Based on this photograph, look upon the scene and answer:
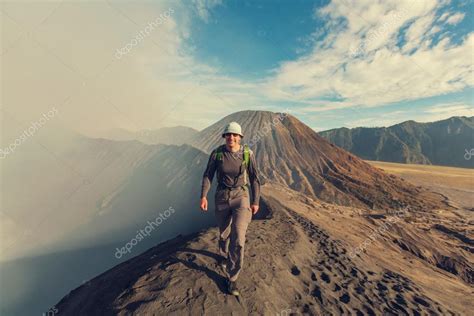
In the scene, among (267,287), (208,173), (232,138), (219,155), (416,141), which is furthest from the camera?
(416,141)

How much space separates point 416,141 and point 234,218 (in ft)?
507

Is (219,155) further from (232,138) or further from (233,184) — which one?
(233,184)

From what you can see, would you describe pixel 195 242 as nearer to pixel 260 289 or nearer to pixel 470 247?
pixel 260 289

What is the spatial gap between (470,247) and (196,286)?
20.7m

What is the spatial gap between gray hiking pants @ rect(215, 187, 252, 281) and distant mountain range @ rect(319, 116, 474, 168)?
421 feet

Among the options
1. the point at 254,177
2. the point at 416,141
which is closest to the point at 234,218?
the point at 254,177

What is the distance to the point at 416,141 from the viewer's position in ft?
422

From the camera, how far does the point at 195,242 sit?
6.67 metres

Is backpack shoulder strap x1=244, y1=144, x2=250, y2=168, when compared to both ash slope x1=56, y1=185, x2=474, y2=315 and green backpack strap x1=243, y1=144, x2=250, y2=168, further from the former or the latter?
ash slope x1=56, y1=185, x2=474, y2=315

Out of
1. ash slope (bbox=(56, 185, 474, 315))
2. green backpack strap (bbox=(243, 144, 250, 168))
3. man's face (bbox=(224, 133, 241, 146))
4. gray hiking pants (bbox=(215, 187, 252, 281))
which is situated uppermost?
man's face (bbox=(224, 133, 241, 146))

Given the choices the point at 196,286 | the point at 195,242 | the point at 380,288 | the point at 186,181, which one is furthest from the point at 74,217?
the point at 380,288

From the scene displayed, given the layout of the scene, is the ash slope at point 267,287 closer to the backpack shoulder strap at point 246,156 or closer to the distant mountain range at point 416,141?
the backpack shoulder strap at point 246,156

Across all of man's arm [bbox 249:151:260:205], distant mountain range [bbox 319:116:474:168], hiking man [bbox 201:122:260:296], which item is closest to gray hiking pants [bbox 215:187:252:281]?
hiking man [bbox 201:122:260:296]

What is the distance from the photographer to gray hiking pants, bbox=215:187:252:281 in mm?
4168
